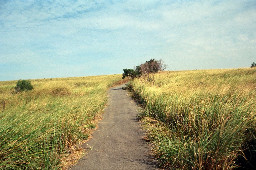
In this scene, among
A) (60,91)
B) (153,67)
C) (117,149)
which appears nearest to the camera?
(117,149)

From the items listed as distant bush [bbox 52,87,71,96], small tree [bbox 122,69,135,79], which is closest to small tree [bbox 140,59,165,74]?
small tree [bbox 122,69,135,79]

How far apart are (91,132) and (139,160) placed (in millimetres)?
2997

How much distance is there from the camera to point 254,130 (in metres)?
3.82

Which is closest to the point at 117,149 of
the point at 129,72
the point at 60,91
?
the point at 60,91

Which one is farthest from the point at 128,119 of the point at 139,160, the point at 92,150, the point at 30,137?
the point at 30,137

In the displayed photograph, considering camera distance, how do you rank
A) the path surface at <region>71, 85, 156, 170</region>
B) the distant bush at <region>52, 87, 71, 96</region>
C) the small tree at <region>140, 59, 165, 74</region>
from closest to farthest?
the path surface at <region>71, 85, 156, 170</region> < the distant bush at <region>52, 87, 71, 96</region> < the small tree at <region>140, 59, 165, 74</region>

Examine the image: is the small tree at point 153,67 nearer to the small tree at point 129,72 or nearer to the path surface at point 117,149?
the small tree at point 129,72

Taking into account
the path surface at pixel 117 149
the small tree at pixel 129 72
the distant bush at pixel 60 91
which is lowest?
the path surface at pixel 117 149

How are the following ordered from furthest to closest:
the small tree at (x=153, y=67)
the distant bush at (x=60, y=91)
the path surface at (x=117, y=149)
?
the small tree at (x=153, y=67)
the distant bush at (x=60, y=91)
the path surface at (x=117, y=149)

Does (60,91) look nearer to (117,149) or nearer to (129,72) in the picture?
(117,149)

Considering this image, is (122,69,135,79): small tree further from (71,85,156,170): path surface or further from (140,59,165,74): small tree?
(71,85,156,170): path surface

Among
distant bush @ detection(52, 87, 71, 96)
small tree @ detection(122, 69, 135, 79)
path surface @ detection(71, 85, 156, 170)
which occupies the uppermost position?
small tree @ detection(122, 69, 135, 79)

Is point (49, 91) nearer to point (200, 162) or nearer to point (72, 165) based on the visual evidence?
point (72, 165)

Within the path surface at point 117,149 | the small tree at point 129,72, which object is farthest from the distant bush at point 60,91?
the small tree at point 129,72
